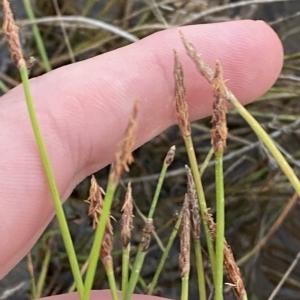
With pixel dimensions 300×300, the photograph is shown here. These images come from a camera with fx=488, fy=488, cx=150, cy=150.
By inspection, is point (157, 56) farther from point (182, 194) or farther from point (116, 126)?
point (182, 194)

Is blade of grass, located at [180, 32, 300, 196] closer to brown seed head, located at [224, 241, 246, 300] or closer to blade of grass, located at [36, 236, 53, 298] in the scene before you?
brown seed head, located at [224, 241, 246, 300]

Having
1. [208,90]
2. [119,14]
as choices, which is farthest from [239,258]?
[119,14]

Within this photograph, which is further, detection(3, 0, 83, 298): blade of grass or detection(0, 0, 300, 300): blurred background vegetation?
detection(0, 0, 300, 300): blurred background vegetation

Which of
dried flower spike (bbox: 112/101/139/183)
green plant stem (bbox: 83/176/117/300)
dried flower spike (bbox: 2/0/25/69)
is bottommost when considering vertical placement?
green plant stem (bbox: 83/176/117/300)

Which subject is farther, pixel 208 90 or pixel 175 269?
pixel 175 269

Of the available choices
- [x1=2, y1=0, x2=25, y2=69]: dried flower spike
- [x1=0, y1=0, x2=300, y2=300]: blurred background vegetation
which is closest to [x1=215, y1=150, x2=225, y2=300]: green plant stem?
[x1=2, y1=0, x2=25, y2=69]: dried flower spike

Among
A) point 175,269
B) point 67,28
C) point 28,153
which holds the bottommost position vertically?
point 175,269
